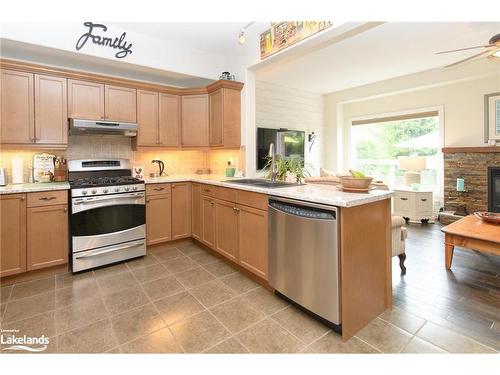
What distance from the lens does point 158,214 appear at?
3.50m

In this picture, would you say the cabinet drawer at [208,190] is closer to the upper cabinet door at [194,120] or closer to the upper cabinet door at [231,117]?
the upper cabinet door at [231,117]

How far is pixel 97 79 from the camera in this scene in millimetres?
3330

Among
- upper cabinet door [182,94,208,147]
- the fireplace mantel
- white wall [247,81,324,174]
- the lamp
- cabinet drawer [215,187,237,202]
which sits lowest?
cabinet drawer [215,187,237,202]

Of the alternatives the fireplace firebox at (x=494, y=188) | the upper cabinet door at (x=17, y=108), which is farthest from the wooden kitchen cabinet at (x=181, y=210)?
the fireplace firebox at (x=494, y=188)

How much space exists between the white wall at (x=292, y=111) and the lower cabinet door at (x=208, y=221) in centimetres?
258

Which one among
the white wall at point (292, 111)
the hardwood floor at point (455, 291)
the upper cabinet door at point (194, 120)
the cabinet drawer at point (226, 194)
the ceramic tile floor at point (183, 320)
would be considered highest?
the white wall at point (292, 111)

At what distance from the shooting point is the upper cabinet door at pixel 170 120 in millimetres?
3895

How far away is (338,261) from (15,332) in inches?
89.8

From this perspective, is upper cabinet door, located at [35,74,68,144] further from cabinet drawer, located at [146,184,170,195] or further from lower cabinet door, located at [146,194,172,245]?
lower cabinet door, located at [146,194,172,245]

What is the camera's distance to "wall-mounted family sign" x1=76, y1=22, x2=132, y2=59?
10.2ft

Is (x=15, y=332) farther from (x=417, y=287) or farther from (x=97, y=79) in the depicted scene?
(x=417, y=287)

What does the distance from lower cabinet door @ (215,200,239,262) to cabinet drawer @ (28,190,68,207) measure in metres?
1.62

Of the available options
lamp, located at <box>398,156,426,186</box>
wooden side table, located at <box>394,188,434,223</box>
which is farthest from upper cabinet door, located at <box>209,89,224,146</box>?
lamp, located at <box>398,156,426,186</box>
